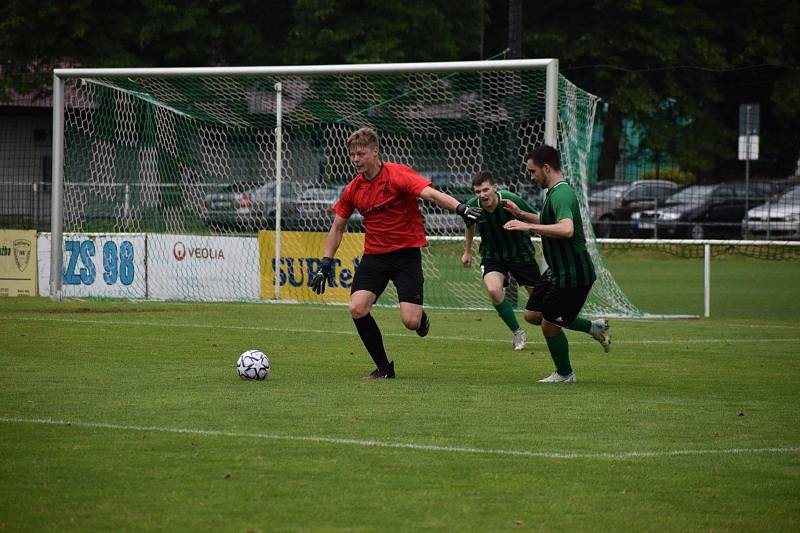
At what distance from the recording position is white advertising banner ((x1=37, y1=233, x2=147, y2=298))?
762 inches

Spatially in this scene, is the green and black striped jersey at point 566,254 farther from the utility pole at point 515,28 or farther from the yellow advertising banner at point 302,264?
the utility pole at point 515,28

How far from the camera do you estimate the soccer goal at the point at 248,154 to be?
18.4 m

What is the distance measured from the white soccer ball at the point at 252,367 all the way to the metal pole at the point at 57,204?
8.25 meters

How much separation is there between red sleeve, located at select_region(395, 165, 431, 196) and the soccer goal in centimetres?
617

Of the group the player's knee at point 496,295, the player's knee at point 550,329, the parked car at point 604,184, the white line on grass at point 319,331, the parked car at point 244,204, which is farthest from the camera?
the parked car at point 604,184

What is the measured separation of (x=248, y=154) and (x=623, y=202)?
11.4 meters

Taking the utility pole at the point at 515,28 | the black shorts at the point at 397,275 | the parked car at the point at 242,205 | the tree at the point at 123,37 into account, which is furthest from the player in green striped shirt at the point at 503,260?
the tree at the point at 123,37

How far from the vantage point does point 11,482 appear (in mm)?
6594

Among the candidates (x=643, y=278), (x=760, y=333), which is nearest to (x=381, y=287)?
(x=760, y=333)

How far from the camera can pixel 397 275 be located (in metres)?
11.1

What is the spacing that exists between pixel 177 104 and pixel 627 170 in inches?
682

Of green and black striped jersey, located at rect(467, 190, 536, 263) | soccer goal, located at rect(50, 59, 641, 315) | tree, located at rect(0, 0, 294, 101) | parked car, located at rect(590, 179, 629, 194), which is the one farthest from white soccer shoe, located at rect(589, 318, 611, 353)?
tree, located at rect(0, 0, 294, 101)

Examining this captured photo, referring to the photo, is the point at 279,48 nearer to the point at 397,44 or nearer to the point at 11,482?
the point at 397,44

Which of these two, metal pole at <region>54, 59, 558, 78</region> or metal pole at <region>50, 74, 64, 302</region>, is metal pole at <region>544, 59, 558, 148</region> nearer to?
metal pole at <region>54, 59, 558, 78</region>
